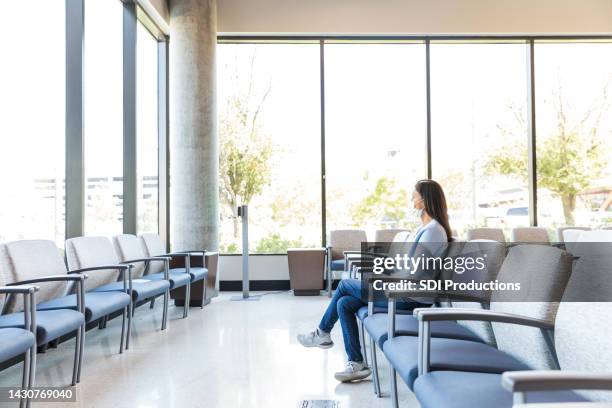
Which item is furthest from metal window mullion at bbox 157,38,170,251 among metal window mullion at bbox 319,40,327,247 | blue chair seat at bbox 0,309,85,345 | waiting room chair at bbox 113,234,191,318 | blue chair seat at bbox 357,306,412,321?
blue chair seat at bbox 357,306,412,321

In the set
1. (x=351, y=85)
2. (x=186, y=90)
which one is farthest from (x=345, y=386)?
(x=351, y=85)

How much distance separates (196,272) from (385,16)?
4.60 meters

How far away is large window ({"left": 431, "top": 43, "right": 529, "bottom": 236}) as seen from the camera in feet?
22.9

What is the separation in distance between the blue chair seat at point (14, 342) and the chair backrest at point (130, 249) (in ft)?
7.28

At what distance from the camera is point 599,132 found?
22.9 ft

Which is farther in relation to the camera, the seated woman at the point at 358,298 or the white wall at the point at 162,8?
the white wall at the point at 162,8

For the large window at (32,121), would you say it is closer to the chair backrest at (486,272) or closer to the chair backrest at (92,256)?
the chair backrest at (92,256)

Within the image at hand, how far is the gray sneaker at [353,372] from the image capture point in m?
2.94

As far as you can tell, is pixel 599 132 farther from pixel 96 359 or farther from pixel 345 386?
pixel 96 359

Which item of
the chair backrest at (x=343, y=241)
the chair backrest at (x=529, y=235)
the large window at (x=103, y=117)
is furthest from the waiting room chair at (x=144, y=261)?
the chair backrest at (x=529, y=235)

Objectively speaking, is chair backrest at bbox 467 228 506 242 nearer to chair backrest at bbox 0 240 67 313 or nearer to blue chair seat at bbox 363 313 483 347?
blue chair seat at bbox 363 313 483 347

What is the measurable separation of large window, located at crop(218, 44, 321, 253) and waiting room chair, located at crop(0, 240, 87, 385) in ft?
11.9

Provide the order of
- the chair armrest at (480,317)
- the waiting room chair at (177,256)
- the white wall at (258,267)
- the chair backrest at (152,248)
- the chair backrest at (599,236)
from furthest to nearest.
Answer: the white wall at (258,267) < the chair backrest at (152,248) < the waiting room chair at (177,256) < the chair backrest at (599,236) < the chair armrest at (480,317)

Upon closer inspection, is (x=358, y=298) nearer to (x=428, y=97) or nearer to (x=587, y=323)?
(x=587, y=323)
